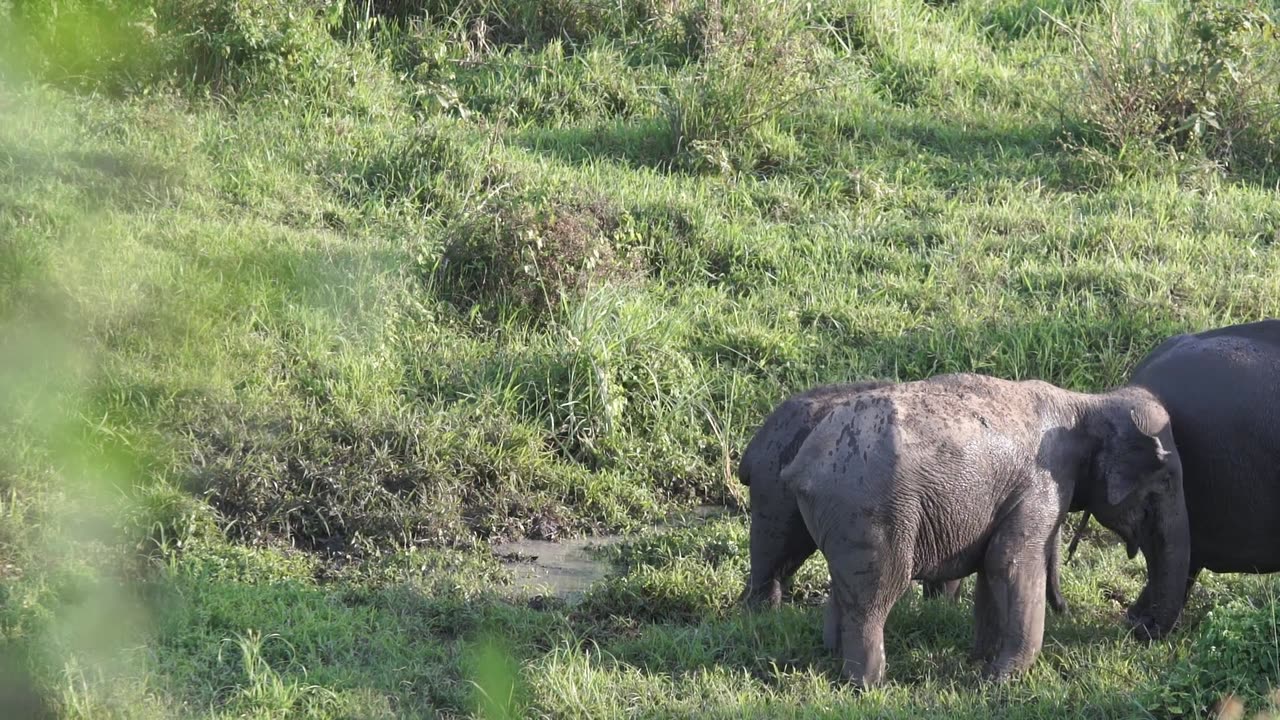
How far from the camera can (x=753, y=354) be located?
28.1ft

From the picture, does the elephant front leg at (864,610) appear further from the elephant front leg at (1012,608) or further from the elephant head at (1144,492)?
the elephant head at (1144,492)

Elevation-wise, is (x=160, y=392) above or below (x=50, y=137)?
below

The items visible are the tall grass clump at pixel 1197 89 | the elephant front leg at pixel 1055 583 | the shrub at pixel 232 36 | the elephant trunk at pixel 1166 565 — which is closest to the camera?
the elephant trunk at pixel 1166 565

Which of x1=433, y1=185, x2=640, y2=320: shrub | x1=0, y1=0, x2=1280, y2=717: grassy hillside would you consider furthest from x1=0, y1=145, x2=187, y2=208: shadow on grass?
x1=433, y1=185, x2=640, y2=320: shrub

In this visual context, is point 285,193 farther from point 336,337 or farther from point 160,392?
point 160,392

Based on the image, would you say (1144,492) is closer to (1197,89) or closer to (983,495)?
(983,495)

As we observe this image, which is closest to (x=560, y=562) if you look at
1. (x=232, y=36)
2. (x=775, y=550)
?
(x=775, y=550)

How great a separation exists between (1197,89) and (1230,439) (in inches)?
189

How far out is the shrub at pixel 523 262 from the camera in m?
8.48

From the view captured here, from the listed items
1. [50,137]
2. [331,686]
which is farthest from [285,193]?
[331,686]

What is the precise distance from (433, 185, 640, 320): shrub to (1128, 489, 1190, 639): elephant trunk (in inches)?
132

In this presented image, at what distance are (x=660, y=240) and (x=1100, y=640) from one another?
389cm

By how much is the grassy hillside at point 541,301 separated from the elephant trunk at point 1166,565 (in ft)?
0.34

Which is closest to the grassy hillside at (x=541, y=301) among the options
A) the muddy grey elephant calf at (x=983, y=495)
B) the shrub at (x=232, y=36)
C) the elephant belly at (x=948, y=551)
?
the shrub at (x=232, y=36)
